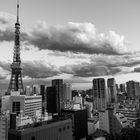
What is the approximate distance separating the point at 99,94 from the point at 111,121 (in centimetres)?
6167

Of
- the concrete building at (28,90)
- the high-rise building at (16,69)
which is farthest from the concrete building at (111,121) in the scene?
the concrete building at (28,90)

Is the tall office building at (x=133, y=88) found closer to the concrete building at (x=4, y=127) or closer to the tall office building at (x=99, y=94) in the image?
the tall office building at (x=99, y=94)

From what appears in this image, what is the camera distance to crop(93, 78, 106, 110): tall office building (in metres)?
100

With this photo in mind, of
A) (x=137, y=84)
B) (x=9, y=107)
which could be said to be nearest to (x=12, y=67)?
(x=9, y=107)

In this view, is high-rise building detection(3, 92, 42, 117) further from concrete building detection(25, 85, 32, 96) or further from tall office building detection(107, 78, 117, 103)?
tall office building detection(107, 78, 117, 103)

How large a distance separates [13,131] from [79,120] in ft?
97.1

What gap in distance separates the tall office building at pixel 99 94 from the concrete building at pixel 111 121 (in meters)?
54.7

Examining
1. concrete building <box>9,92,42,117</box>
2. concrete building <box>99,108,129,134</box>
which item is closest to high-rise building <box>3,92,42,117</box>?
concrete building <box>9,92,42,117</box>

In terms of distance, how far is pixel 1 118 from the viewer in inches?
1507

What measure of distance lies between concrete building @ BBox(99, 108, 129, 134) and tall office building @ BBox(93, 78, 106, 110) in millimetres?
54737

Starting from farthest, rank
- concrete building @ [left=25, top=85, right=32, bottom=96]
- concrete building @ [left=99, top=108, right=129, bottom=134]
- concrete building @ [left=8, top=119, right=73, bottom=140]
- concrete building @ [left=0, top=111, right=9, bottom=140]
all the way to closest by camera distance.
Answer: concrete building @ [left=25, top=85, right=32, bottom=96] → concrete building @ [left=99, top=108, right=129, bottom=134] → concrete building @ [left=0, top=111, right=9, bottom=140] → concrete building @ [left=8, top=119, right=73, bottom=140]

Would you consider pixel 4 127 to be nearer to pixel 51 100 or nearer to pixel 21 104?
pixel 21 104

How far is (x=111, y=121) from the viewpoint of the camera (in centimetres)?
4375

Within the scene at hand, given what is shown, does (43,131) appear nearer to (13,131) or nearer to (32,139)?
(32,139)
